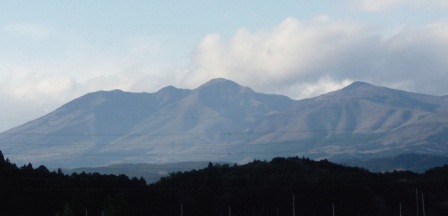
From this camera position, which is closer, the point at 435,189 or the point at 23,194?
the point at 23,194

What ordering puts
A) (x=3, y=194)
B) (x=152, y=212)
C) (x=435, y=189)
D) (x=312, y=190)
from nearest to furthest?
(x=3, y=194), (x=152, y=212), (x=312, y=190), (x=435, y=189)

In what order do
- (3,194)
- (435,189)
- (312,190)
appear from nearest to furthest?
(3,194) → (312,190) → (435,189)

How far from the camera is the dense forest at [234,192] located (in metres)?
68.6

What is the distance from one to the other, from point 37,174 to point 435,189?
39316 millimetres

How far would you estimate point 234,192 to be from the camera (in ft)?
277

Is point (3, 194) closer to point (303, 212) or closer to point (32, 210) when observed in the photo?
point (32, 210)

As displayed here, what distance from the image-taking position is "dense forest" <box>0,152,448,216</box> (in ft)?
225

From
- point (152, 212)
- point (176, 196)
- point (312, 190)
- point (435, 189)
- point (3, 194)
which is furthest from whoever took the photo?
point (435, 189)

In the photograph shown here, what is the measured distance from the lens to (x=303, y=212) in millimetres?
83438

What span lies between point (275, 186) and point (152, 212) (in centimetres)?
1510

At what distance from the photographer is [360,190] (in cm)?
8850

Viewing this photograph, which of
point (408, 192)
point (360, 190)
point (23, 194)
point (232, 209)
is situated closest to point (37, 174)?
point (23, 194)

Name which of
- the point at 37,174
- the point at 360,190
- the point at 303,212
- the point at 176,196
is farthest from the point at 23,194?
the point at 360,190

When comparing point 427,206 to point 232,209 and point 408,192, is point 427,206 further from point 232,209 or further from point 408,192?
point 232,209
